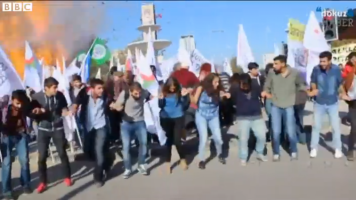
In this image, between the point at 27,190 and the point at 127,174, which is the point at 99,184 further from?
the point at 27,190

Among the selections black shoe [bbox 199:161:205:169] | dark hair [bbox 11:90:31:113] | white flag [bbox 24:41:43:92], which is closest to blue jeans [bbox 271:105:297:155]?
black shoe [bbox 199:161:205:169]

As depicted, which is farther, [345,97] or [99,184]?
[345,97]

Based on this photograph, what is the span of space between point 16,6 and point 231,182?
20664mm

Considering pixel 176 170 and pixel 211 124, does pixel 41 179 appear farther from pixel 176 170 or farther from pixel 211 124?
pixel 211 124

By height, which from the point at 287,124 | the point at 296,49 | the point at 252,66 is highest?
the point at 296,49

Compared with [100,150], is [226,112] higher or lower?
higher

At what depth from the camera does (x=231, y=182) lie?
6.12 meters

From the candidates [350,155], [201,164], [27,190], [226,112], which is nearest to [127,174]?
[201,164]

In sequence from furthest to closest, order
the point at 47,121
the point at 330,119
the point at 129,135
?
the point at 330,119 < the point at 129,135 < the point at 47,121

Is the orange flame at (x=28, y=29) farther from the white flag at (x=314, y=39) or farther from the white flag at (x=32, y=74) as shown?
the white flag at (x=314, y=39)

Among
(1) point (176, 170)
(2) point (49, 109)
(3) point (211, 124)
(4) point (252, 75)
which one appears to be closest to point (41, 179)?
(2) point (49, 109)

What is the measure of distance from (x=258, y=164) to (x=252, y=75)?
5.88 ft

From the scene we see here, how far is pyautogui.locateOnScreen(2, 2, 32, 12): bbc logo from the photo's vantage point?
22.8 metres

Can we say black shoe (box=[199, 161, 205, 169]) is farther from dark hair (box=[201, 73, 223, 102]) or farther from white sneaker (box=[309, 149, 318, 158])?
white sneaker (box=[309, 149, 318, 158])
